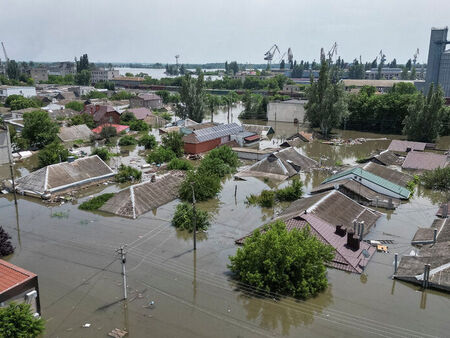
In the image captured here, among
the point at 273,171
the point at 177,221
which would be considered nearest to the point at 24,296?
the point at 177,221

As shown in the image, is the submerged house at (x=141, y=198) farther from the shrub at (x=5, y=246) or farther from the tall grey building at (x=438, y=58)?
the tall grey building at (x=438, y=58)

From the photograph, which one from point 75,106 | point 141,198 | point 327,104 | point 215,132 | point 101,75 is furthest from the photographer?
point 101,75

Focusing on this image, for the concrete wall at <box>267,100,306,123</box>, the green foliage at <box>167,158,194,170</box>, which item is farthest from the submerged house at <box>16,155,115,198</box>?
the concrete wall at <box>267,100,306,123</box>

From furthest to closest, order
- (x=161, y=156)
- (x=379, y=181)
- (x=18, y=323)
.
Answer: (x=161, y=156)
(x=379, y=181)
(x=18, y=323)

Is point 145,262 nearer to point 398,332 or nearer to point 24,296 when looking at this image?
point 24,296

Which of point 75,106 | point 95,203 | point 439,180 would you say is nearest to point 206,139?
point 95,203

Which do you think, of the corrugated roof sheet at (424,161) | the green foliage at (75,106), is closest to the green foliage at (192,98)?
the green foliage at (75,106)

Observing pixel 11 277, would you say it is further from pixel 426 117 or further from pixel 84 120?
pixel 426 117
